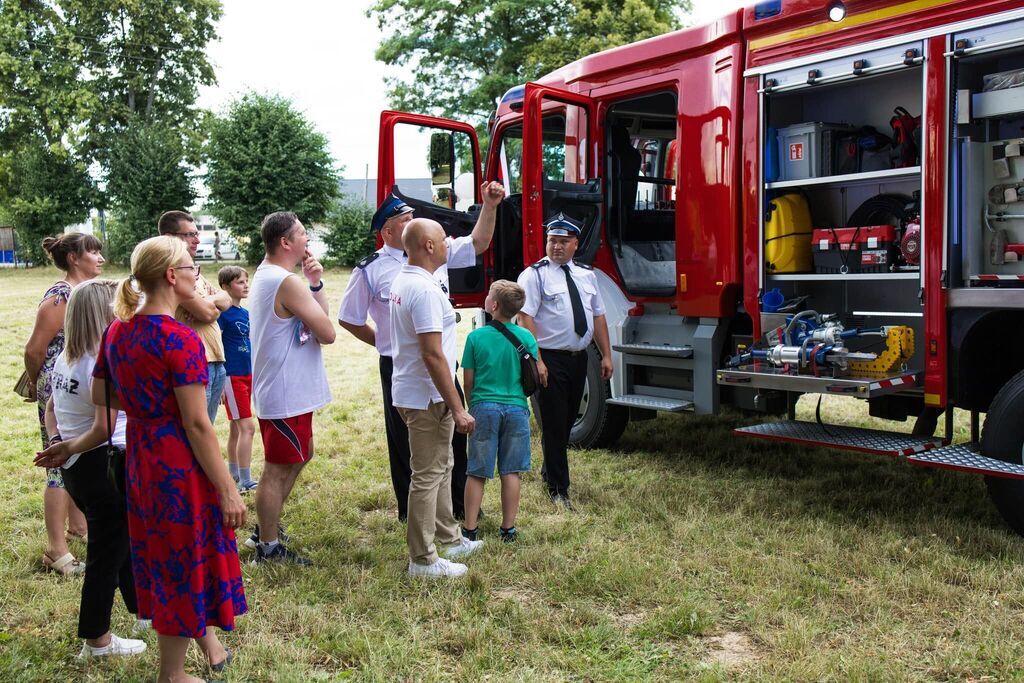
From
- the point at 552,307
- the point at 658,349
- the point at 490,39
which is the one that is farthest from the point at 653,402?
the point at 490,39

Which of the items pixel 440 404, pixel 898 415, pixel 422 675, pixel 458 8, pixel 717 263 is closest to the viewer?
pixel 422 675

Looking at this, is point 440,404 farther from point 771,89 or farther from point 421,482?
point 771,89

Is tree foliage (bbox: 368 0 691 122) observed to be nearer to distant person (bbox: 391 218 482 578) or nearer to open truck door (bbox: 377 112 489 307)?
open truck door (bbox: 377 112 489 307)

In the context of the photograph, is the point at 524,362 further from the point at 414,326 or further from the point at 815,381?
→ the point at 815,381

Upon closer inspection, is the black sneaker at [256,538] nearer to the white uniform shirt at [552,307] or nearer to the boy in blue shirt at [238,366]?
the boy in blue shirt at [238,366]

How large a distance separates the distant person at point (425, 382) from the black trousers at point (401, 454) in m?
0.69

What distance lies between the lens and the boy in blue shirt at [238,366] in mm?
6051

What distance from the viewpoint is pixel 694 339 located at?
6355 millimetres

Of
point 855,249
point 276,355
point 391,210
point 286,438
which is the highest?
point 391,210

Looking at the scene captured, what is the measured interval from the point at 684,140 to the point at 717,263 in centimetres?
86

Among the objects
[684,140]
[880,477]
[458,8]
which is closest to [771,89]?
[684,140]

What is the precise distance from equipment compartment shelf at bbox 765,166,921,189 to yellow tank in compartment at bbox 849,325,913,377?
0.85 m

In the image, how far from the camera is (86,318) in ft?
11.7

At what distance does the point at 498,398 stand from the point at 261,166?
2831 cm
